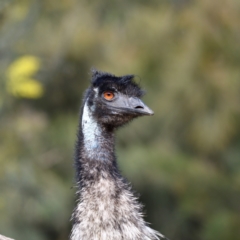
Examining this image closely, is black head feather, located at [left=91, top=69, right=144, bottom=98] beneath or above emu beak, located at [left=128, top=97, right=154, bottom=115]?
above

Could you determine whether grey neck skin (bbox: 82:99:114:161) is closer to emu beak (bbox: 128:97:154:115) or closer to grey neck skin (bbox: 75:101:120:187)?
grey neck skin (bbox: 75:101:120:187)

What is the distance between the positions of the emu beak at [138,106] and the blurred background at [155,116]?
6.82 metres

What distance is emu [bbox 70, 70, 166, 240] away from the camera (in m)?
7.14

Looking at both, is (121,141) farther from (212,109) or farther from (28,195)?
(28,195)

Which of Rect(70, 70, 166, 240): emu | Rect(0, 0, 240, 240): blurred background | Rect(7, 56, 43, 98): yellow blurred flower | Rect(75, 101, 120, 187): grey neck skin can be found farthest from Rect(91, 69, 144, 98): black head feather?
Rect(0, 0, 240, 240): blurred background

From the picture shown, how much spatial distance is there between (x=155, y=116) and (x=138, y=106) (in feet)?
31.9

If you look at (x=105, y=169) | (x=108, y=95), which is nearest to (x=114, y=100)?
(x=108, y=95)

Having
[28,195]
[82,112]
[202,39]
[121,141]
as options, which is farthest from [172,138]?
[82,112]

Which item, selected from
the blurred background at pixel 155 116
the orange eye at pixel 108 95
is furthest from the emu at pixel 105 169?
the blurred background at pixel 155 116

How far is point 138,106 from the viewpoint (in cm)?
744

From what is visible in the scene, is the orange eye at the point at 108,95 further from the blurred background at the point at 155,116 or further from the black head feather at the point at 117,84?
the blurred background at the point at 155,116

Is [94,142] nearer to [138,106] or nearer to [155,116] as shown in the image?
[138,106]

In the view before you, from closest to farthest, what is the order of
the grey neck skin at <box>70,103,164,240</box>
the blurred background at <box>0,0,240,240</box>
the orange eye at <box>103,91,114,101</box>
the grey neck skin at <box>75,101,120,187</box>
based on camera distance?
1. the grey neck skin at <box>70,103,164,240</box>
2. the grey neck skin at <box>75,101,120,187</box>
3. the orange eye at <box>103,91,114,101</box>
4. the blurred background at <box>0,0,240,240</box>

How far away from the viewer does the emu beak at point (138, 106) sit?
7.38 m
